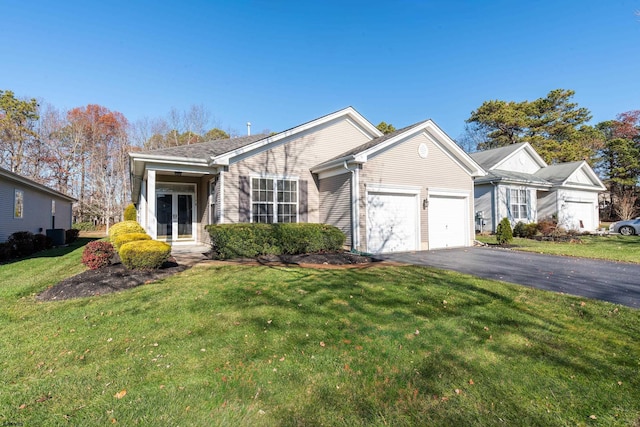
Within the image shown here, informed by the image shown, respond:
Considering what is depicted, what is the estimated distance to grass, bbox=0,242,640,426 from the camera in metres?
2.63

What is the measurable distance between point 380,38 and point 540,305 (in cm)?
1571

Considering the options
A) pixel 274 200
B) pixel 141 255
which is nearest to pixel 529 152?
pixel 274 200

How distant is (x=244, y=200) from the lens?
1119cm

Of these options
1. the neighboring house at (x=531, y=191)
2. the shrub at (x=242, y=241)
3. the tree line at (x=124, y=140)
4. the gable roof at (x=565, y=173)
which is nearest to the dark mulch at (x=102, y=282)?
the shrub at (x=242, y=241)

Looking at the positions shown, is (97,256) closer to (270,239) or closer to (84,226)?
(270,239)

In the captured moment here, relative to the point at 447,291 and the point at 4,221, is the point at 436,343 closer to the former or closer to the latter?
the point at 447,291

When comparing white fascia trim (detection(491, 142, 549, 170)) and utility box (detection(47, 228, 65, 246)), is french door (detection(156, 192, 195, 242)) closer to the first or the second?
utility box (detection(47, 228, 65, 246))

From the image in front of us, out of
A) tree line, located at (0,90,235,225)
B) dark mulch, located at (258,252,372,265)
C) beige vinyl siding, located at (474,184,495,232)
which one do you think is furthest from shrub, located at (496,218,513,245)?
tree line, located at (0,90,235,225)

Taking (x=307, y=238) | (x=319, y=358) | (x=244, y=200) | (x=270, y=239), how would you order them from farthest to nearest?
(x=244, y=200) < (x=307, y=238) < (x=270, y=239) < (x=319, y=358)

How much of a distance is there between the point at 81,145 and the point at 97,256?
31.2m

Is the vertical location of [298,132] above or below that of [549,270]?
above

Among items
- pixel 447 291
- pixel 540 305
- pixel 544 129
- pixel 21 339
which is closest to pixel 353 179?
pixel 447 291

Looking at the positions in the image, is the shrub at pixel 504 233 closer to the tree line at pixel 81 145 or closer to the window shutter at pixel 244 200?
the window shutter at pixel 244 200

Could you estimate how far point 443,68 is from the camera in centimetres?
1945
